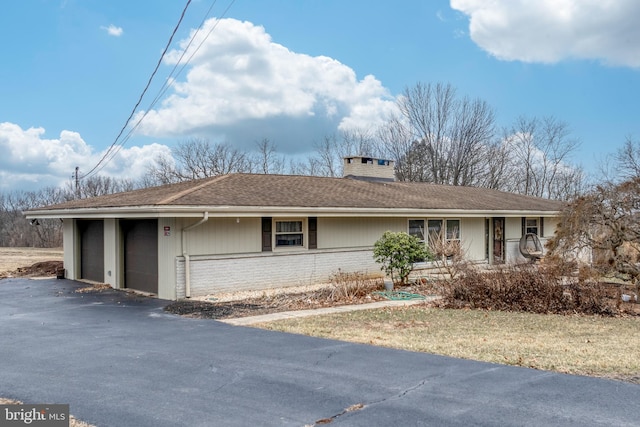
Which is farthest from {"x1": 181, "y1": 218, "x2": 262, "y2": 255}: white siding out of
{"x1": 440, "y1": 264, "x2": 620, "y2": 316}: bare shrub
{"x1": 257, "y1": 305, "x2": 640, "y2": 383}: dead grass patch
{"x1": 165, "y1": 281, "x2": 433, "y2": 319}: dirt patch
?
{"x1": 440, "y1": 264, "x2": 620, "y2": 316}: bare shrub

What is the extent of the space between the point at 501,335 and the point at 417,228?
35.0ft

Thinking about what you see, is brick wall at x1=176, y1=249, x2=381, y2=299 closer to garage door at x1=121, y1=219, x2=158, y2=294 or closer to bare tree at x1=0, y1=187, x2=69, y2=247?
garage door at x1=121, y1=219, x2=158, y2=294

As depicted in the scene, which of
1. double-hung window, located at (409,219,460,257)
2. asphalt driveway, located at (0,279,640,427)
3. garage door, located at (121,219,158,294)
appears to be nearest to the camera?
asphalt driveway, located at (0,279,640,427)

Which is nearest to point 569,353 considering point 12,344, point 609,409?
point 609,409

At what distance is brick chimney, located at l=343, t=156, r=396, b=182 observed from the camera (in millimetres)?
23469

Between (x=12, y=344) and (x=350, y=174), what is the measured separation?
16913 mm

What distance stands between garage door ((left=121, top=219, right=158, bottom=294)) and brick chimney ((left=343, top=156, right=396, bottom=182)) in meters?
10.9

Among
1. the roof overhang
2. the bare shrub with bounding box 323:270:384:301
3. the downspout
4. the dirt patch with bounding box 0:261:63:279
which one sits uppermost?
the roof overhang

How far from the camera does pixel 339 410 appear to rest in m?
5.15

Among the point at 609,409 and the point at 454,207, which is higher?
the point at 454,207

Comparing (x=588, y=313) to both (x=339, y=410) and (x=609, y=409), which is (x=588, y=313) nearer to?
(x=609, y=409)

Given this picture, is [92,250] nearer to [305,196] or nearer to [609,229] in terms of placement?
[305,196]

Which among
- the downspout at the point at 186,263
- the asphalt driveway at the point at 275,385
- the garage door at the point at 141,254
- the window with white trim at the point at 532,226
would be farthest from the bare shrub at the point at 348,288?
the window with white trim at the point at 532,226

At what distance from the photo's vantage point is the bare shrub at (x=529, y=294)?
39.4 feet
